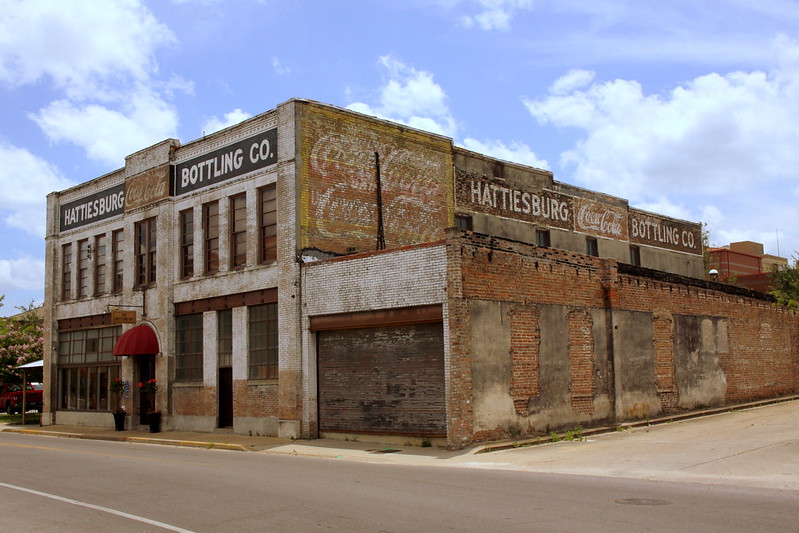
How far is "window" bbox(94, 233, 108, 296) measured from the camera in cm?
3189

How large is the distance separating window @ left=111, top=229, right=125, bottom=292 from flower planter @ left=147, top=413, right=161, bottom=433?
21.2 feet

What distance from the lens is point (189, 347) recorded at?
2702 centimetres

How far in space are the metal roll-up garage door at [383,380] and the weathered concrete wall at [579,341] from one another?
101 cm

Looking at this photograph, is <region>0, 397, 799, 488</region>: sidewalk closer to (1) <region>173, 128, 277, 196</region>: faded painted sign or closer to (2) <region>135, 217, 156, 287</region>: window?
(2) <region>135, 217, 156, 287</region>: window

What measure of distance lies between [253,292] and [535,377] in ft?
30.6

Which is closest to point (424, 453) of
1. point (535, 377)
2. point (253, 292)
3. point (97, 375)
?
point (535, 377)

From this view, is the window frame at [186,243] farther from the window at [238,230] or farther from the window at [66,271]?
the window at [66,271]

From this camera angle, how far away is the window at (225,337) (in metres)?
25.2

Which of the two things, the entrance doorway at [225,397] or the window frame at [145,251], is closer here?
the entrance doorway at [225,397]

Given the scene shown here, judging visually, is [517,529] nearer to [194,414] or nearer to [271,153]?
[271,153]

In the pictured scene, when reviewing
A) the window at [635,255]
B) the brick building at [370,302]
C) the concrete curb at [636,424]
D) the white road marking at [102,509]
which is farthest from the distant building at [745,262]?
the white road marking at [102,509]

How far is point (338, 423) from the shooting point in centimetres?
2127

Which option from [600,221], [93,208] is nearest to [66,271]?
[93,208]

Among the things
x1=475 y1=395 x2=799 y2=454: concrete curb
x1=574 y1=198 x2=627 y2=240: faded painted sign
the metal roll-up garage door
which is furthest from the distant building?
the metal roll-up garage door
